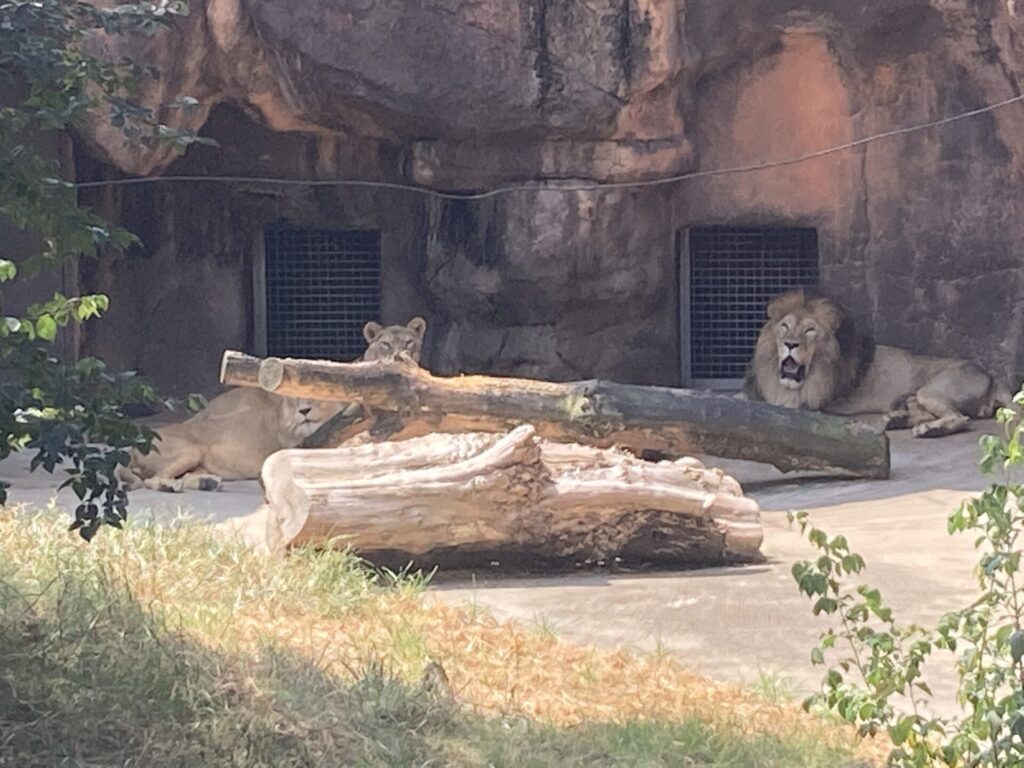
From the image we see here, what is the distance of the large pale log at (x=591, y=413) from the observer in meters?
8.14

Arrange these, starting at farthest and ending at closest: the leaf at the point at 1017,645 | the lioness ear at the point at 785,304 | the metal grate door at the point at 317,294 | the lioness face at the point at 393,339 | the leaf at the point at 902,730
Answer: the metal grate door at the point at 317,294 < the lioness ear at the point at 785,304 < the lioness face at the point at 393,339 < the leaf at the point at 902,730 < the leaf at the point at 1017,645

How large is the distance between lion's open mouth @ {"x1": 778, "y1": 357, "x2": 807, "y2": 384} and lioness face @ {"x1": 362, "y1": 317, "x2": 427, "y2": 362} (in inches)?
102

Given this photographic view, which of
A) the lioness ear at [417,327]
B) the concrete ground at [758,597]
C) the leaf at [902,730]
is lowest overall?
the concrete ground at [758,597]

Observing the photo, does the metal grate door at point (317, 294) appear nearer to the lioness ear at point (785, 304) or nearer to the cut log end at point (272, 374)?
the lioness ear at point (785, 304)

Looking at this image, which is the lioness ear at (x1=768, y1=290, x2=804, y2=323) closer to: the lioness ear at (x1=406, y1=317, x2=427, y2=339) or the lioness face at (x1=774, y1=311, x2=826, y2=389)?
the lioness face at (x1=774, y1=311, x2=826, y2=389)

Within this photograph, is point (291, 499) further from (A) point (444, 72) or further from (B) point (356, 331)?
(B) point (356, 331)

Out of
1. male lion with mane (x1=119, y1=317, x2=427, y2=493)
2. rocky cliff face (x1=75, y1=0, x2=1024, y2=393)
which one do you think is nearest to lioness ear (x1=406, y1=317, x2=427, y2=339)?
male lion with mane (x1=119, y1=317, x2=427, y2=493)

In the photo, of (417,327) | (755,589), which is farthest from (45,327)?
(417,327)

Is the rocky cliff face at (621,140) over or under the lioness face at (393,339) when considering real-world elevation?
over

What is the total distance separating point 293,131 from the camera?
12086 mm

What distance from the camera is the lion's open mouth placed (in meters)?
11.6

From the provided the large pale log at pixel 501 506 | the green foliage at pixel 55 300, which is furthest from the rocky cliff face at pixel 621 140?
the green foliage at pixel 55 300

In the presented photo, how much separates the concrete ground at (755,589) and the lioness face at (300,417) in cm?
137

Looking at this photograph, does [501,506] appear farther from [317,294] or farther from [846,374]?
[317,294]
